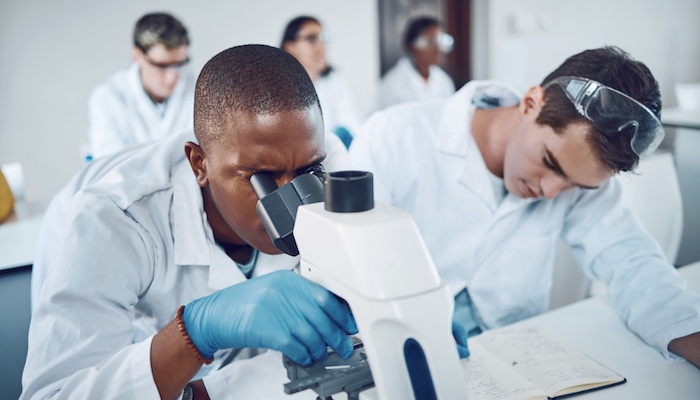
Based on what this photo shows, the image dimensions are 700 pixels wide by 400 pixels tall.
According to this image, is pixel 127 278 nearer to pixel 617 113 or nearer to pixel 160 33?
pixel 617 113

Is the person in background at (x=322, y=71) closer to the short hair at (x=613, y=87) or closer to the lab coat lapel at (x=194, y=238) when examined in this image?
the short hair at (x=613, y=87)

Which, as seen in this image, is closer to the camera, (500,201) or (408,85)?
(500,201)

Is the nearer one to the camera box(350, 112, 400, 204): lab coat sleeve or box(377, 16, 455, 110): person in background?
box(350, 112, 400, 204): lab coat sleeve

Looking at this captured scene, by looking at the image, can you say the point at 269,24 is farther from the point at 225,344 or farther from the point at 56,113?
the point at 225,344

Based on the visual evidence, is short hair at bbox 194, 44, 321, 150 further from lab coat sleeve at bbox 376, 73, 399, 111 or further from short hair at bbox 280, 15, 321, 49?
lab coat sleeve at bbox 376, 73, 399, 111

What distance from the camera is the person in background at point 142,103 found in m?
2.89

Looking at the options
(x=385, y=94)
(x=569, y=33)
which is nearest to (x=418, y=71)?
(x=385, y=94)

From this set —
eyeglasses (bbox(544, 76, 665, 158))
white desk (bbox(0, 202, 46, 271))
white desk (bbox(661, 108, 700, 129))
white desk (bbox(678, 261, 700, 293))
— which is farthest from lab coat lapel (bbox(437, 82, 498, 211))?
white desk (bbox(661, 108, 700, 129))

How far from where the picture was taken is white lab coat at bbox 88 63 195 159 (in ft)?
9.93

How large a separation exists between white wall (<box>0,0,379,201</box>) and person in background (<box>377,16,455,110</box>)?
1.27 metres

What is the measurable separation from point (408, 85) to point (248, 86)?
377 centimetres

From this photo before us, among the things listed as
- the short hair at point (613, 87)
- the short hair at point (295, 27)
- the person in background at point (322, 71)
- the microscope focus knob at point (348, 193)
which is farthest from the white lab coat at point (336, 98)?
the microscope focus knob at point (348, 193)

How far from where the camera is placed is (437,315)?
0.60 m

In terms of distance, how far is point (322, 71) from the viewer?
4.14m
